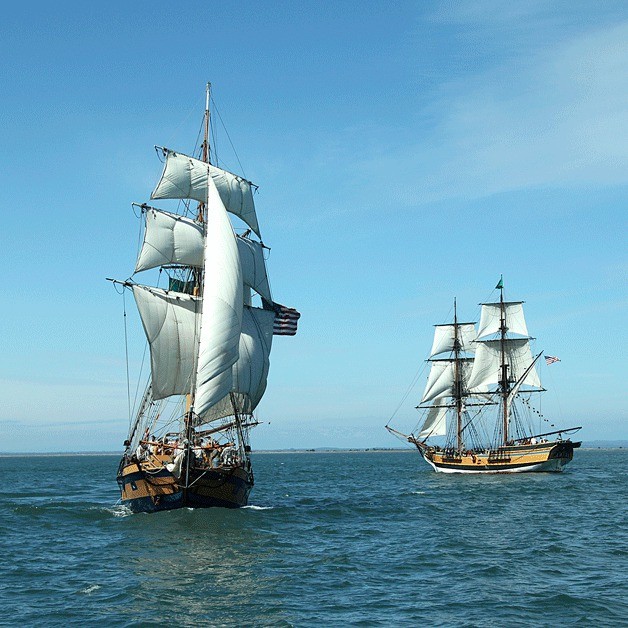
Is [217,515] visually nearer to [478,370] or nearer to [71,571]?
[71,571]

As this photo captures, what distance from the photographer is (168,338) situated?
50.6 meters

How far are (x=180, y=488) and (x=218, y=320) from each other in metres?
9.06

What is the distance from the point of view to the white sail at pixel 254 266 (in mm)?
54991

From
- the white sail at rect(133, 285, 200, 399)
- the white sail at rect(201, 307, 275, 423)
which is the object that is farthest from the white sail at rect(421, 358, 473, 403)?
the white sail at rect(133, 285, 200, 399)

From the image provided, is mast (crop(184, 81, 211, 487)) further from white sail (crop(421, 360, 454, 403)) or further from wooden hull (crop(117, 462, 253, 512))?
white sail (crop(421, 360, 454, 403))

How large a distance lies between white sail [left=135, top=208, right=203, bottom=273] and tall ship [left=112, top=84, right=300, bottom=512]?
0.22ft

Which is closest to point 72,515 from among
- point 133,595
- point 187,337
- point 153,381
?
point 153,381

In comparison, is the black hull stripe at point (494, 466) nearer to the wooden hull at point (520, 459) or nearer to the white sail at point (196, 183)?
the wooden hull at point (520, 459)

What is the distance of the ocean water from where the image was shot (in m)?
22.0

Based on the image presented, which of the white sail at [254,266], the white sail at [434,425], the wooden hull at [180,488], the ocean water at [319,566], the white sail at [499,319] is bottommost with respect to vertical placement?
the ocean water at [319,566]

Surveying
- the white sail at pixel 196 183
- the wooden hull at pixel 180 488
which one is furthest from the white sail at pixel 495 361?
the wooden hull at pixel 180 488

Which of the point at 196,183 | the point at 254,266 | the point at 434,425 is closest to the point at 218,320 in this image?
the point at 254,266

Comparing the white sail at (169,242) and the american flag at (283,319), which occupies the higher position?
the white sail at (169,242)

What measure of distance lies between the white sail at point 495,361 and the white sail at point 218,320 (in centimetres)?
6346
